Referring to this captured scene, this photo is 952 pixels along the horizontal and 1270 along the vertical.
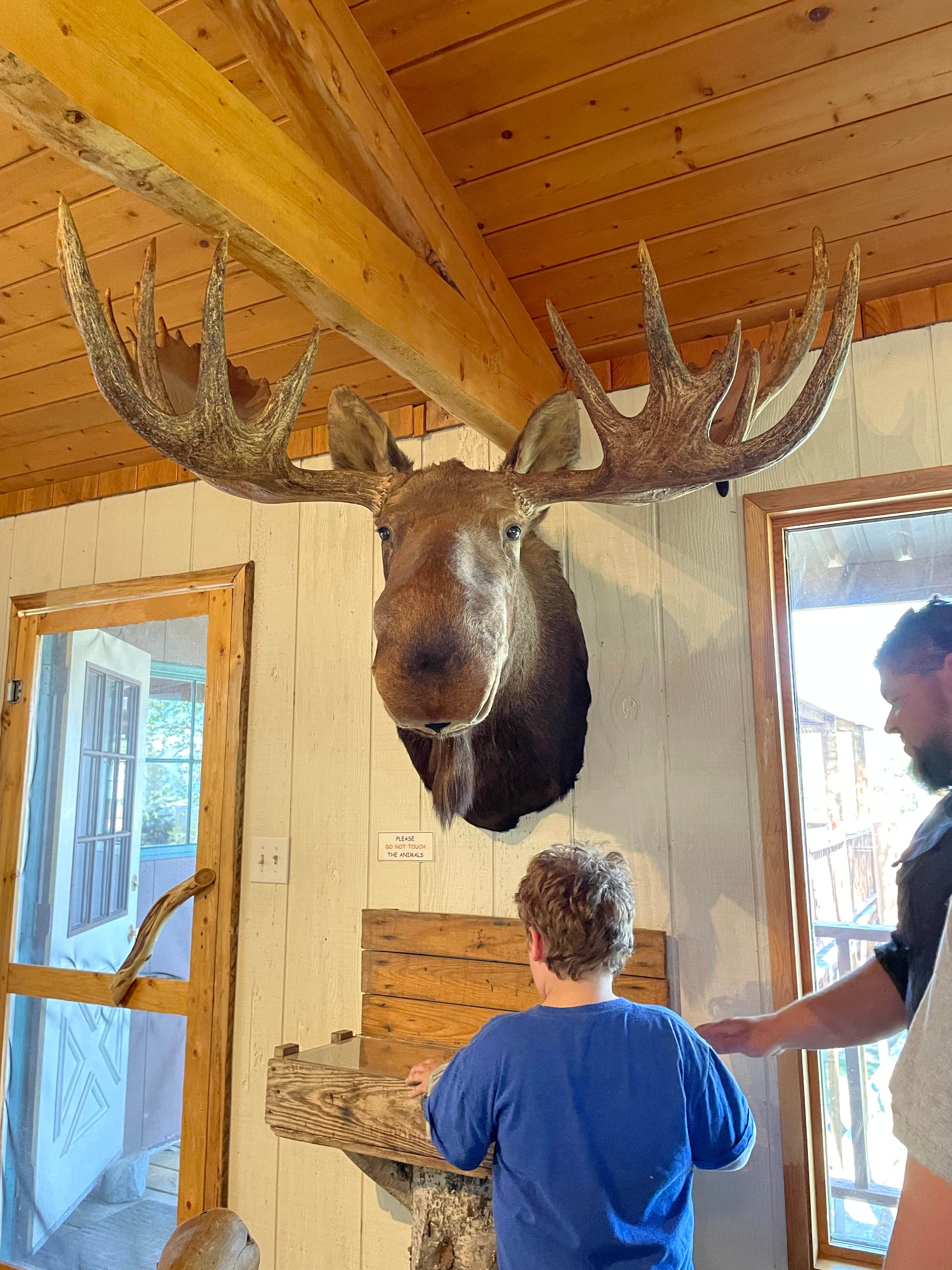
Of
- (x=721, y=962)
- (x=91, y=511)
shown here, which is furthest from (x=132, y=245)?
(x=721, y=962)

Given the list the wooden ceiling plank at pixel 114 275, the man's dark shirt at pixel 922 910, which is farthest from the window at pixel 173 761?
the man's dark shirt at pixel 922 910

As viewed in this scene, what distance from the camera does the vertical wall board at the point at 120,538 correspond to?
3.27 metres

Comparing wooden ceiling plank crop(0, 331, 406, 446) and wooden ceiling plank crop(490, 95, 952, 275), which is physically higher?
wooden ceiling plank crop(490, 95, 952, 275)

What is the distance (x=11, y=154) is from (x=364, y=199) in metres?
0.91

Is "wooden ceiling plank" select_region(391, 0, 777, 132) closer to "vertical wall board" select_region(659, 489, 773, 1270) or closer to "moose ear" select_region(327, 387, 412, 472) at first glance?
"moose ear" select_region(327, 387, 412, 472)

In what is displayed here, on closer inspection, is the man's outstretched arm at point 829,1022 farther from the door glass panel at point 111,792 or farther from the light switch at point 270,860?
the door glass panel at point 111,792

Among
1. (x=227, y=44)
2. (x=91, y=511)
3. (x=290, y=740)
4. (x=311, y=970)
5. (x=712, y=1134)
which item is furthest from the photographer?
(x=91, y=511)

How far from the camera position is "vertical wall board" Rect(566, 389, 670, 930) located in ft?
7.37

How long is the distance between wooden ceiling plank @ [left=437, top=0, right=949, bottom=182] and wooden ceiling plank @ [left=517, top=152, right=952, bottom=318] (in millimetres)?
305

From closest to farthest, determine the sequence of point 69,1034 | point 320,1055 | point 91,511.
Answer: point 320,1055
point 69,1034
point 91,511

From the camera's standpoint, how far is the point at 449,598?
1607 millimetres

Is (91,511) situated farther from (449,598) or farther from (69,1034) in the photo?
(449,598)

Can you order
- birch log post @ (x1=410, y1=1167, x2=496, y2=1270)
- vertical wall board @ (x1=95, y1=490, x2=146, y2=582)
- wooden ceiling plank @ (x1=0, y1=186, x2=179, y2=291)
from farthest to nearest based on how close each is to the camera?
vertical wall board @ (x1=95, y1=490, x2=146, y2=582), wooden ceiling plank @ (x1=0, y1=186, x2=179, y2=291), birch log post @ (x1=410, y1=1167, x2=496, y2=1270)

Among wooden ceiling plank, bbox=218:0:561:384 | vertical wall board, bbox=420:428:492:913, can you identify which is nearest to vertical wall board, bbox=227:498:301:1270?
vertical wall board, bbox=420:428:492:913
